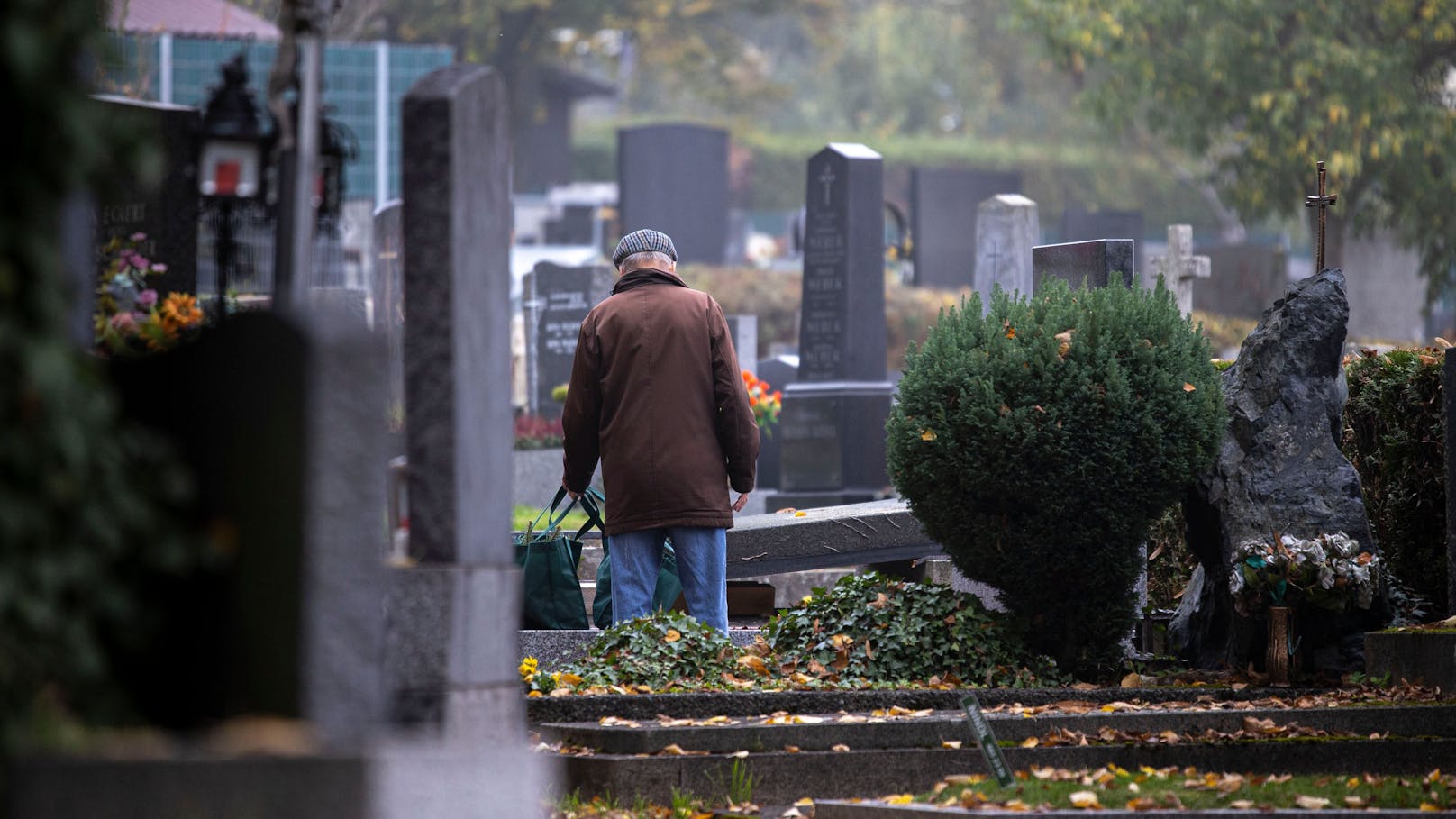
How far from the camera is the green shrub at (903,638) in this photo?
21.0 ft

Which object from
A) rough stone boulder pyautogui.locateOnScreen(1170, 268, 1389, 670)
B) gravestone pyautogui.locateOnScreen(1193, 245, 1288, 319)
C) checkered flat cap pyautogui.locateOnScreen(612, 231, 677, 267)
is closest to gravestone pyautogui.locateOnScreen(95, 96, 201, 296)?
checkered flat cap pyautogui.locateOnScreen(612, 231, 677, 267)

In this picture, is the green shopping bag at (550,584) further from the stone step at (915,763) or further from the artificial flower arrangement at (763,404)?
the artificial flower arrangement at (763,404)

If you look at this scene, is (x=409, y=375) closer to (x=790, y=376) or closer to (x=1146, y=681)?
(x=1146, y=681)

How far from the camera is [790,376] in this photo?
16.6 metres

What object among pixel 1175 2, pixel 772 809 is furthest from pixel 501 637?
pixel 1175 2

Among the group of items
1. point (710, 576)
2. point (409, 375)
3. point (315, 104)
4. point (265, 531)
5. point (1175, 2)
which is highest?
point (1175, 2)

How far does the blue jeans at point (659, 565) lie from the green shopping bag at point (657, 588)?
64 cm

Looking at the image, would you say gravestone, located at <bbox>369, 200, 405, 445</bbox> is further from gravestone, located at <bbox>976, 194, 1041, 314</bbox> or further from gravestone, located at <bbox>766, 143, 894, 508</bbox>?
gravestone, located at <bbox>976, 194, 1041, 314</bbox>

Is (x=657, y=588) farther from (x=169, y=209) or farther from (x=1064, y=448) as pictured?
(x=169, y=209)

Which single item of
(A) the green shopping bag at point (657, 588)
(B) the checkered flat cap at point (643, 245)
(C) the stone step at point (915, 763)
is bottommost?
(C) the stone step at point (915, 763)

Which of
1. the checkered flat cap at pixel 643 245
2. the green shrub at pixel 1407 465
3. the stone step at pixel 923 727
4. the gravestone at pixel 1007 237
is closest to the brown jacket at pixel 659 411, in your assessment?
the checkered flat cap at pixel 643 245

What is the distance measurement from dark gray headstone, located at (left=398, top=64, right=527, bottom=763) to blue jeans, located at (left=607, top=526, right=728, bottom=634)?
281 cm

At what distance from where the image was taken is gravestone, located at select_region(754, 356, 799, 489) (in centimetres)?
1545

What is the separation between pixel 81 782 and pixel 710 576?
4280 mm
